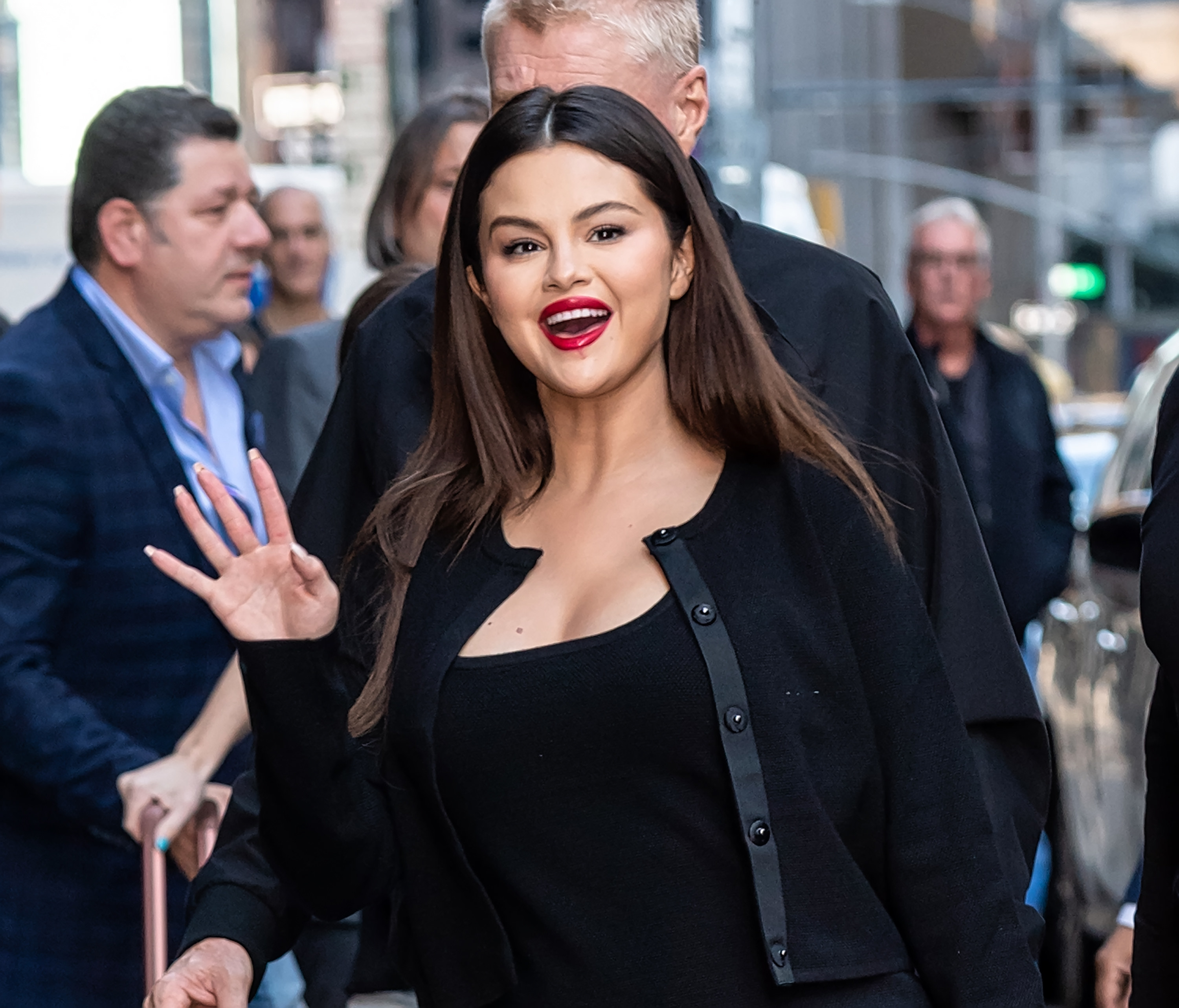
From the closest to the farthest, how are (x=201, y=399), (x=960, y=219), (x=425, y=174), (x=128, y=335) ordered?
1. (x=128, y=335)
2. (x=201, y=399)
3. (x=425, y=174)
4. (x=960, y=219)

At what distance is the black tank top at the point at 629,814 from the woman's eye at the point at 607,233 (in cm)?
42

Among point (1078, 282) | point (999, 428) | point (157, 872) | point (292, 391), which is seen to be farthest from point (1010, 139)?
point (157, 872)

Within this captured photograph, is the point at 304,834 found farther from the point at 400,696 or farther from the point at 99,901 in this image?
the point at 99,901

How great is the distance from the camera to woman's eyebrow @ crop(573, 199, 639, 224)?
2174mm

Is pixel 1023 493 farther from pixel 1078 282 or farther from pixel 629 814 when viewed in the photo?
pixel 1078 282

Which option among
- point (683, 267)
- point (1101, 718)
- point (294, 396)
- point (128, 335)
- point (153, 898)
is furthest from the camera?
point (1101, 718)

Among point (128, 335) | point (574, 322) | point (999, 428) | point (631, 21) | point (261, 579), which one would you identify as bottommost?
point (999, 428)

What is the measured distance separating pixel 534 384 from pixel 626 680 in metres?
0.55

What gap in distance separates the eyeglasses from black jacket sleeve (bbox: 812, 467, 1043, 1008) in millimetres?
4717

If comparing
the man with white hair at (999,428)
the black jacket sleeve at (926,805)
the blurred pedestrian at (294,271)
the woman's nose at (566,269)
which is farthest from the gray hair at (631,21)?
the blurred pedestrian at (294,271)

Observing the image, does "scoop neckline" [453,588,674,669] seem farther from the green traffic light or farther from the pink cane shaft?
the green traffic light

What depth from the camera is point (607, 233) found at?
219 cm

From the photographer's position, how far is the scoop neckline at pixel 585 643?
2078 mm

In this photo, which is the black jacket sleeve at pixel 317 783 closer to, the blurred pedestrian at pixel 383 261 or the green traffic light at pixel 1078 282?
the blurred pedestrian at pixel 383 261
